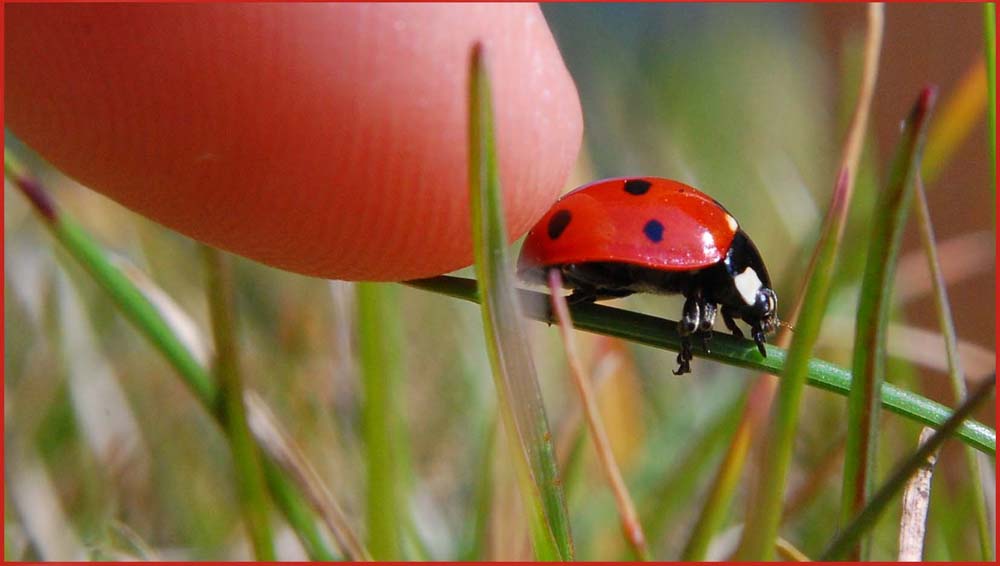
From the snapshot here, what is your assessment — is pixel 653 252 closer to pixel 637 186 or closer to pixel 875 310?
pixel 637 186

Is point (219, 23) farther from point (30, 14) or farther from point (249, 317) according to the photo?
point (249, 317)

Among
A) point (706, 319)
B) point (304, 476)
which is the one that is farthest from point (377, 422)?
point (706, 319)

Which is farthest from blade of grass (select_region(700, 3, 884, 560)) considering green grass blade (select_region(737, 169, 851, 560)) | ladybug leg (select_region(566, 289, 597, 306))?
ladybug leg (select_region(566, 289, 597, 306))

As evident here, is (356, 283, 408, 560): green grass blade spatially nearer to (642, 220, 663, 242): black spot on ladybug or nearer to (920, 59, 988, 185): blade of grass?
(642, 220, 663, 242): black spot on ladybug

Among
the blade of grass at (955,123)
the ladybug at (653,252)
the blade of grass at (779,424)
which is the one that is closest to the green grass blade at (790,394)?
the blade of grass at (779,424)

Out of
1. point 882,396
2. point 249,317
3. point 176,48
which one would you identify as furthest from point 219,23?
point 249,317
